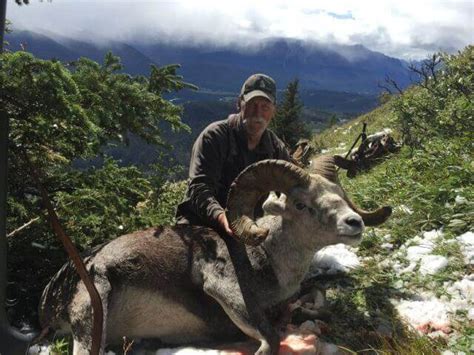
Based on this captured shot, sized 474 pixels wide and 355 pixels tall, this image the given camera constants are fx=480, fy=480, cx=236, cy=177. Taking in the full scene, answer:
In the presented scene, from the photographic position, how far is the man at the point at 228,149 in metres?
6.41

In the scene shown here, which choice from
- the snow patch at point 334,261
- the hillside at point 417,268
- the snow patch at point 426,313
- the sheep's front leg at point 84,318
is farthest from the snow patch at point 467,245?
the sheep's front leg at point 84,318

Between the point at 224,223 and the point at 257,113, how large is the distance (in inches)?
→ 71.9

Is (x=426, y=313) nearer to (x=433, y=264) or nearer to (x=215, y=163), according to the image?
(x=433, y=264)

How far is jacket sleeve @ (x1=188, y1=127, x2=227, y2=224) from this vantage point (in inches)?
243

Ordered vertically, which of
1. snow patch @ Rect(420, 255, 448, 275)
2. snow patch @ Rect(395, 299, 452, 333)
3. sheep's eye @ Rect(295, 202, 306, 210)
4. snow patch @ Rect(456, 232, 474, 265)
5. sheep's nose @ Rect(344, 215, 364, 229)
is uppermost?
sheep's nose @ Rect(344, 215, 364, 229)

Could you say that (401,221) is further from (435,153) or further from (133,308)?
(133,308)

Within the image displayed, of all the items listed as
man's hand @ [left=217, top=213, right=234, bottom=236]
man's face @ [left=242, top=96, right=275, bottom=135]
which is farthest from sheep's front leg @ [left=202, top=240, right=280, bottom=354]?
man's face @ [left=242, top=96, right=275, bottom=135]

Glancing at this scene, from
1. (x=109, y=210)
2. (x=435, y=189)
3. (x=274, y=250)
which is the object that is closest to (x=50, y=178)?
(x=109, y=210)

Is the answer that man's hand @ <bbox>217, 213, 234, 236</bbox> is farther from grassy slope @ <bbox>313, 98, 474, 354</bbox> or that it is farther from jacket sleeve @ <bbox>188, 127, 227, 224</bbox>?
grassy slope @ <bbox>313, 98, 474, 354</bbox>

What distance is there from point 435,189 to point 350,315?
3.15 m

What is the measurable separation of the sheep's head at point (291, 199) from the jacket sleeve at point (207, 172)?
45 cm

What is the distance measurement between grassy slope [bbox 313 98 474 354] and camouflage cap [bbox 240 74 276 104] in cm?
285

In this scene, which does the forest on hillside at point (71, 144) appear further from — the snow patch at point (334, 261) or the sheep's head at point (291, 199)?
the snow patch at point (334, 261)

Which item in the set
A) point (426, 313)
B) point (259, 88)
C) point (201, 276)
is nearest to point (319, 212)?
point (201, 276)
